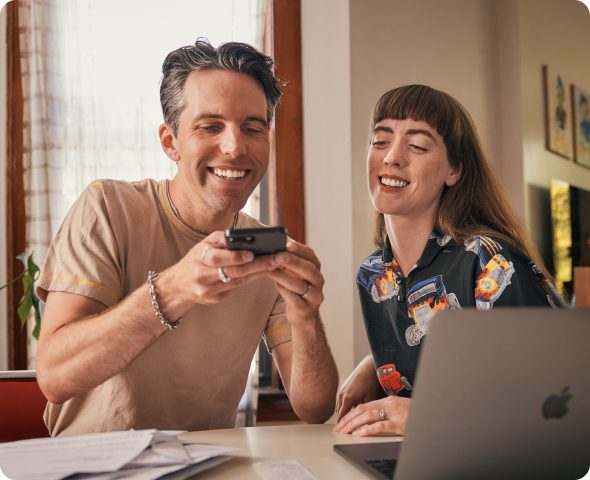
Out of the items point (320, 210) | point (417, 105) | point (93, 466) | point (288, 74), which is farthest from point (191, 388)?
point (288, 74)

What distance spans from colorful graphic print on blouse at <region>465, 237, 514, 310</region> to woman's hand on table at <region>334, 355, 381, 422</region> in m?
0.37

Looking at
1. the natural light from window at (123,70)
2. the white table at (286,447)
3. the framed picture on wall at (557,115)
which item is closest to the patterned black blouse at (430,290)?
the white table at (286,447)

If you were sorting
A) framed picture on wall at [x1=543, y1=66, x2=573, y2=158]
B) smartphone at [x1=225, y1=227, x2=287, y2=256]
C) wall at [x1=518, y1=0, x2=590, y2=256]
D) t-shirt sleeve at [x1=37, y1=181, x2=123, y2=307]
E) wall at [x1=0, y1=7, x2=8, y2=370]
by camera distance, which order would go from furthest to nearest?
framed picture on wall at [x1=543, y1=66, x2=573, y2=158]
wall at [x1=518, y1=0, x2=590, y2=256]
wall at [x1=0, y1=7, x2=8, y2=370]
t-shirt sleeve at [x1=37, y1=181, x2=123, y2=307]
smartphone at [x1=225, y1=227, x2=287, y2=256]

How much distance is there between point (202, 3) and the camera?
2.81 meters

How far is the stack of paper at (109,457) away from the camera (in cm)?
65

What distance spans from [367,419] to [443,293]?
441 mm

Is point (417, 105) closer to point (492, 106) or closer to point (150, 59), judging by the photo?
point (150, 59)

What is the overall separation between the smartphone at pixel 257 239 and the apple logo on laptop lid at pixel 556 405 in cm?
45

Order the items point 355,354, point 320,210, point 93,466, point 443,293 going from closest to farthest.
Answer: point 93,466
point 443,293
point 355,354
point 320,210

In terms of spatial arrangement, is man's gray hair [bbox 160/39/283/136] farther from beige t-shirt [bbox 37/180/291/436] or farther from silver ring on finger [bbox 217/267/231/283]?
silver ring on finger [bbox 217/267/231/283]

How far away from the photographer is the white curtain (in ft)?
8.80

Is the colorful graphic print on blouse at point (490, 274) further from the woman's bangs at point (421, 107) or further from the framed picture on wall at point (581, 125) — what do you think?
the framed picture on wall at point (581, 125)

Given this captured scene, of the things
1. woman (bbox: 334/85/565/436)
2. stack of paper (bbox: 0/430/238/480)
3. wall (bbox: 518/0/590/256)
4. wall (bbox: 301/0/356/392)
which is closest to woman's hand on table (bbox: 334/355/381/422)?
woman (bbox: 334/85/565/436)

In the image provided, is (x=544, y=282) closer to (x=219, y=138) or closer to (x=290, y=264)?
(x=290, y=264)
